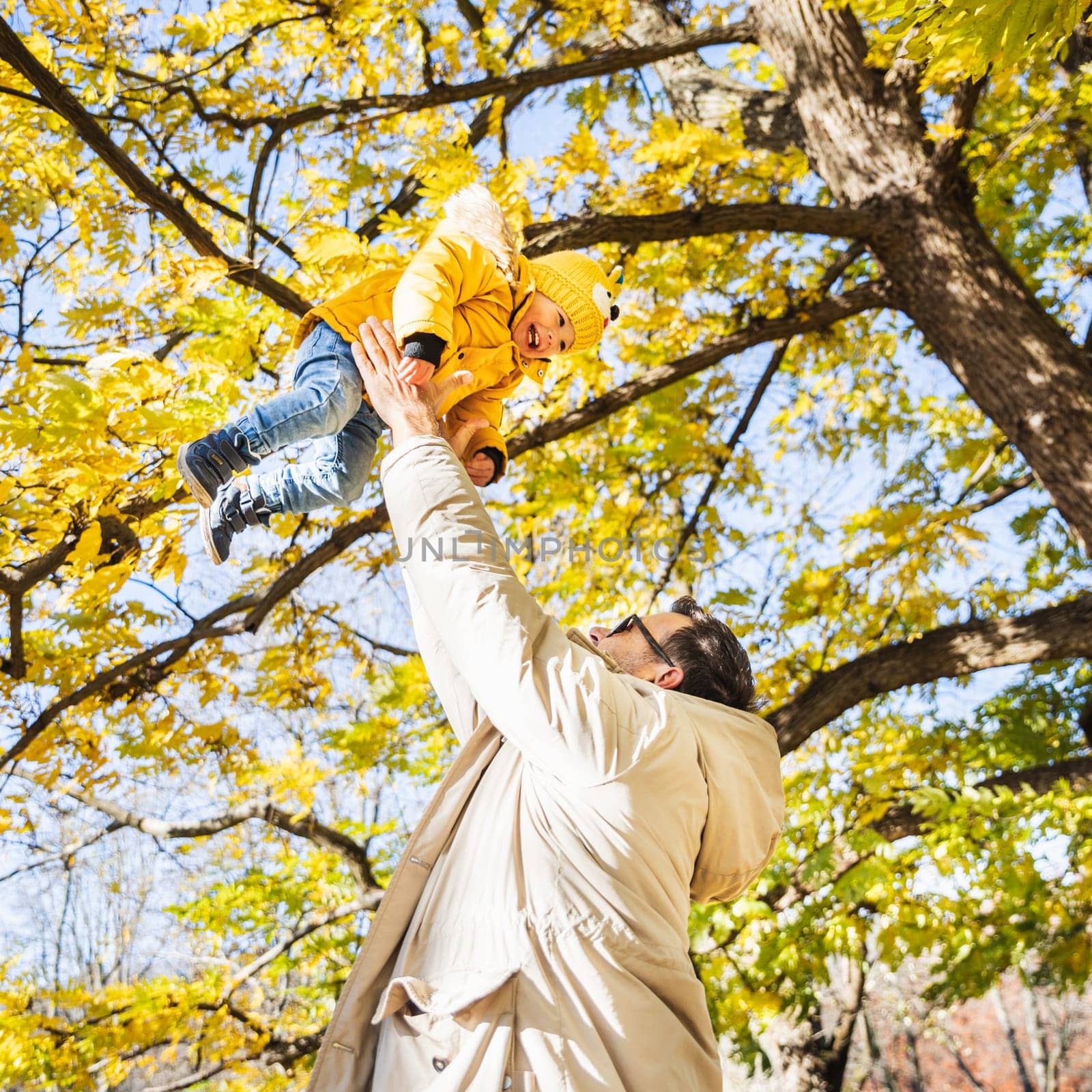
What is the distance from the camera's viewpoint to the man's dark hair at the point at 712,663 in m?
2.01

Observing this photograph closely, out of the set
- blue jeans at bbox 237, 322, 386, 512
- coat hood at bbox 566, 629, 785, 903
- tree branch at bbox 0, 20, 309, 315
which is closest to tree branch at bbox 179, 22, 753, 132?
tree branch at bbox 0, 20, 309, 315

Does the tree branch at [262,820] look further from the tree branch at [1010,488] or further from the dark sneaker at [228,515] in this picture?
the tree branch at [1010,488]

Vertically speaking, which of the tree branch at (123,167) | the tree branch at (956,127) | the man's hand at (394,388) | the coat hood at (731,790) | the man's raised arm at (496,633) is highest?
the tree branch at (956,127)

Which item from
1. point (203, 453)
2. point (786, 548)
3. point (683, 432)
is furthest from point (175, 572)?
point (786, 548)

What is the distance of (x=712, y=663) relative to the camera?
2.02 m

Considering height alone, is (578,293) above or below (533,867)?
above

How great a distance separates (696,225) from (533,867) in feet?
10.0

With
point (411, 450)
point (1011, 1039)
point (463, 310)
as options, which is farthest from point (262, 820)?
point (1011, 1039)

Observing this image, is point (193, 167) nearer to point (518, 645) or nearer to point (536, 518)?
point (536, 518)

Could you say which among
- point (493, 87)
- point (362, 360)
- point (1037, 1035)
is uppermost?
point (493, 87)

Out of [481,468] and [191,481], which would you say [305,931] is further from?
[191,481]

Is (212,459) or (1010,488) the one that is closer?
(212,459)

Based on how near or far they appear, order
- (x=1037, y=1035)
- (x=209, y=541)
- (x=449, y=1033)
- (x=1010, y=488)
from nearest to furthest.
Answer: (x=449, y=1033) < (x=209, y=541) < (x=1010, y=488) < (x=1037, y=1035)

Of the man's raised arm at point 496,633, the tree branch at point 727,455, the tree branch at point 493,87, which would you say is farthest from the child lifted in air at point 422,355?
the tree branch at point 727,455
